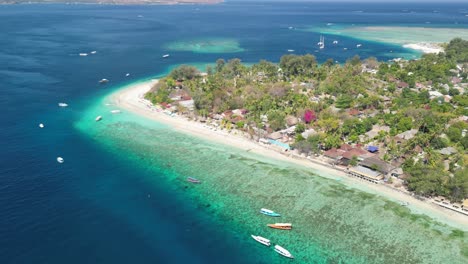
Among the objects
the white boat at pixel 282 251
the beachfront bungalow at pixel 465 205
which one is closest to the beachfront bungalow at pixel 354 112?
the beachfront bungalow at pixel 465 205

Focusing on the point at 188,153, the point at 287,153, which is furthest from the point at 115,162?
the point at 287,153

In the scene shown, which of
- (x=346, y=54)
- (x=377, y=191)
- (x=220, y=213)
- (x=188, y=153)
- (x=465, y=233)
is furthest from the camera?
(x=346, y=54)

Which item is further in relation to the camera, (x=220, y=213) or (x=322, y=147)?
(x=322, y=147)

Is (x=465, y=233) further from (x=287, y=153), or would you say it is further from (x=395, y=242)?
(x=287, y=153)

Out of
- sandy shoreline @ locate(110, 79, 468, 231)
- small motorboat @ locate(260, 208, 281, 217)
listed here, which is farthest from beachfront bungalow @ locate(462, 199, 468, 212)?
small motorboat @ locate(260, 208, 281, 217)

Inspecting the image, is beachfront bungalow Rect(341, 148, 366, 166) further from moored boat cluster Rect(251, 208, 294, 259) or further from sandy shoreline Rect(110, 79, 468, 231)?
moored boat cluster Rect(251, 208, 294, 259)

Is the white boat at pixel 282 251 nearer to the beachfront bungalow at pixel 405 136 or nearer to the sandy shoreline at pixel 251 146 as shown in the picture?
the sandy shoreline at pixel 251 146

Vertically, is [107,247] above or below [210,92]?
below
